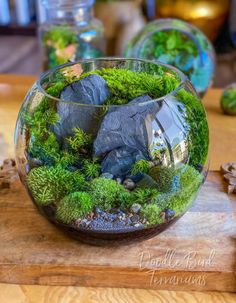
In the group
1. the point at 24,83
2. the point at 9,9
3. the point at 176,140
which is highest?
the point at 176,140

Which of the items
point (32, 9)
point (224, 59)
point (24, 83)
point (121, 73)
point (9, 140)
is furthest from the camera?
point (32, 9)

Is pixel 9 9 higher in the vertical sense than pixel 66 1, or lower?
lower

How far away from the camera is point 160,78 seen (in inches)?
28.8

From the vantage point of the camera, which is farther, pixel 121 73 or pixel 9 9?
pixel 9 9

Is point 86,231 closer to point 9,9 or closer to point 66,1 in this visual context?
point 66,1

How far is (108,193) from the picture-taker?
2.10 ft

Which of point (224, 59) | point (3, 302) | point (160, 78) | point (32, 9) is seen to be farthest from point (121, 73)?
point (32, 9)

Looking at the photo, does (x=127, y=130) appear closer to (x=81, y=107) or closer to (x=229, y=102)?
(x=81, y=107)

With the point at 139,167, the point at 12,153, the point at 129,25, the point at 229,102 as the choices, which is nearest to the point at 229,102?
the point at 229,102

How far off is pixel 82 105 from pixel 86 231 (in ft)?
0.58

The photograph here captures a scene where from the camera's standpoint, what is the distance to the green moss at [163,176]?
65cm

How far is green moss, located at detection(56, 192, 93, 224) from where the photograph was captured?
65 cm

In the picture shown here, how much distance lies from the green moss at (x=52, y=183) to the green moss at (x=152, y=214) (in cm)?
9

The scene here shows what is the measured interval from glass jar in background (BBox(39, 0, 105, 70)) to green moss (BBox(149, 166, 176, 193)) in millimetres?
878
